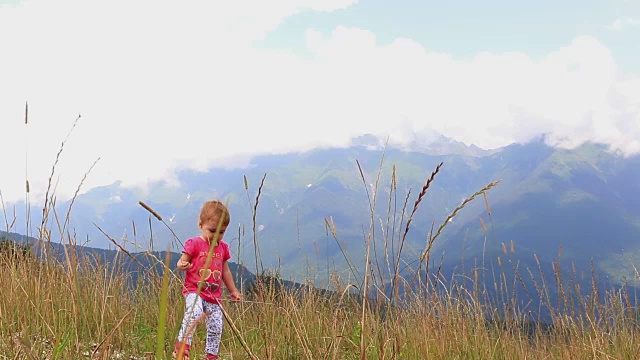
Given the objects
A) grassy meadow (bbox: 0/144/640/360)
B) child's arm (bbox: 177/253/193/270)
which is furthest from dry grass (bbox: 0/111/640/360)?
child's arm (bbox: 177/253/193/270)

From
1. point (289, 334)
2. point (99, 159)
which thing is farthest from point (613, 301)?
point (99, 159)

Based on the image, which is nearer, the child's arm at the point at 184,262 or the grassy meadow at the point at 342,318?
the grassy meadow at the point at 342,318

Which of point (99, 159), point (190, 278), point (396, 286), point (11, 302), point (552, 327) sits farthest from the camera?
point (552, 327)

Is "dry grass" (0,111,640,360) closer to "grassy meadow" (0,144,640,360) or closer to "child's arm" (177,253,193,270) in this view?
"grassy meadow" (0,144,640,360)

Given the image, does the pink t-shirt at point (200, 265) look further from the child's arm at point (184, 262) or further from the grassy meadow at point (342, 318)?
the grassy meadow at point (342, 318)

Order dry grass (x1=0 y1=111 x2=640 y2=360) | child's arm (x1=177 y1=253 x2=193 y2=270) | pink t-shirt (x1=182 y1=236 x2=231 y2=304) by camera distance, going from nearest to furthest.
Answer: dry grass (x1=0 y1=111 x2=640 y2=360)
child's arm (x1=177 y1=253 x2=193 y2=270)
pink t-shirt (x1=182 y1=236 x2=231 y2=304)

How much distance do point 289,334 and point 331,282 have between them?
1.41 meters

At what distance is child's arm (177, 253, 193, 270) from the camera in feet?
13.4

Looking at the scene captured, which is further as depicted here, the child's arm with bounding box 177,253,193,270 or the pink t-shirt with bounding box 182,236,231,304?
the pink t-shirt with bounding box 182,236,231,304

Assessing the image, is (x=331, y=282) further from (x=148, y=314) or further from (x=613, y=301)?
(x=613, y=301)

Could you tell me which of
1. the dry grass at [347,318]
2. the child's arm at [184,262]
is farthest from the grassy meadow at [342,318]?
the child's arm at [184,262]

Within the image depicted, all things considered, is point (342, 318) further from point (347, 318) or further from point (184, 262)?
point (184, 262)

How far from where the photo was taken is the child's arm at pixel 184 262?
13.4 feet

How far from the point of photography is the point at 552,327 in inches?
185
